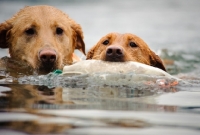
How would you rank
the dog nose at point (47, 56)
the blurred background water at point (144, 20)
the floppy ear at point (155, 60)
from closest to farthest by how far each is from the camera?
1. the dog nose at point (47, 56)
2. the floppy ear at point (155, 60)
3. the blurred background water at point (144, 20)

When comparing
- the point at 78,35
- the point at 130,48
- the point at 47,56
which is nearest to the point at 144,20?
the point at 78,35

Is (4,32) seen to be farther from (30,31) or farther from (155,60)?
(155,60)

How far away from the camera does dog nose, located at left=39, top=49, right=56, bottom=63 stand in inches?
262

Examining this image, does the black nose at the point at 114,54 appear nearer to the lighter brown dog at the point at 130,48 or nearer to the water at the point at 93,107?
the lighter brown dog at the point at 130,48

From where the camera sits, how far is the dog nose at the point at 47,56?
665 cm

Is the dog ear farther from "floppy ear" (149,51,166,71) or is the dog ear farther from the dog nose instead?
"floppy ear" (149,51,166,71)

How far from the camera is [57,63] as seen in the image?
6.91 m

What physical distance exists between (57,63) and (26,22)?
98 cm

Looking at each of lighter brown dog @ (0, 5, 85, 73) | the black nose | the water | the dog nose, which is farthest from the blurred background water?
the water

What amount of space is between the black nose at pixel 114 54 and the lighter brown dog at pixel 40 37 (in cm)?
77

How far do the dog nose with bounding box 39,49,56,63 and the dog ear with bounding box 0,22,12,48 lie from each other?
1201mm

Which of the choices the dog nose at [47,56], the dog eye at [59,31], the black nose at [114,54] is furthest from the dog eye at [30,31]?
the black nose at [114,54]

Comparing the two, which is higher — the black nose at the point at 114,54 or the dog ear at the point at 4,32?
the dog ear at the point at 4,32

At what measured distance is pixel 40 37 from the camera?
7180 mm
